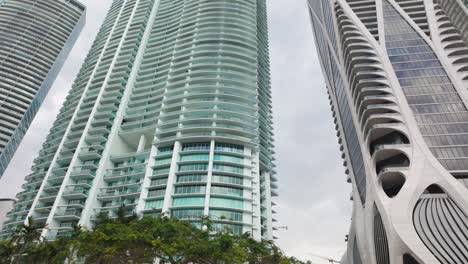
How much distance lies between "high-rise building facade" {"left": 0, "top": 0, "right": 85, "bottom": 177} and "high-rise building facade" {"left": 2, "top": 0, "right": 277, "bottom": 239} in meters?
26.8

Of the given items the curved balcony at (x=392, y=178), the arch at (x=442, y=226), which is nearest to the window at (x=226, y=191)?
the curved balcony at (x=392, y=178)

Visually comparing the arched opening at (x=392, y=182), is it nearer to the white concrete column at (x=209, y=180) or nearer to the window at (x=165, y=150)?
the white concrete column at (x=209, y=180)

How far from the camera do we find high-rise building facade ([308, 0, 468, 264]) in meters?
53.8

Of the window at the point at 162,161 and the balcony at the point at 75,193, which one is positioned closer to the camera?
the window at the point at 162,161

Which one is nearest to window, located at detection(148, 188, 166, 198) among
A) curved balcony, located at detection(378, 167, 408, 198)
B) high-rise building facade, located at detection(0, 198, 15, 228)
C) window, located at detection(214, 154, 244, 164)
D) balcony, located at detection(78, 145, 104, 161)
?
window, located at detection(214, 154, 244, 164)

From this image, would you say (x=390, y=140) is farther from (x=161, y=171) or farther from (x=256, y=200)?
(x=161, y=171)

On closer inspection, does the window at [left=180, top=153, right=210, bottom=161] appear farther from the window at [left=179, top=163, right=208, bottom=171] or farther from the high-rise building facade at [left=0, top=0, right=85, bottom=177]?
the high-rise building facade at [left=0, top=0, right=85, bottom=177]

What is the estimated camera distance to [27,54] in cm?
13675

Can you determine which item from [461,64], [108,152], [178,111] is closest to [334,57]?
[461,64]

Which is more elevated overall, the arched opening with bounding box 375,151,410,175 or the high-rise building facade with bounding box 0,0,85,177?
the high-rise building facade with bounding box 0,0,85,177

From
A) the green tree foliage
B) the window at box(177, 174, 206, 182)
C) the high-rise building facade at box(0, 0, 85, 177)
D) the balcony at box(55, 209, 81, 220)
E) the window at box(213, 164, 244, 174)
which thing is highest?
the high-rise building facade at box(0, 0, 85, 177)

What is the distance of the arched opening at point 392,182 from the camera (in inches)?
2549

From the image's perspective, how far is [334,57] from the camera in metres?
97.2

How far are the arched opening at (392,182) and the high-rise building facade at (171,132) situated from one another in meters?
26.6
